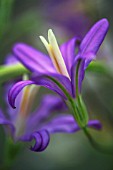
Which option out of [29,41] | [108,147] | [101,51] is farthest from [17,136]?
[29,41]

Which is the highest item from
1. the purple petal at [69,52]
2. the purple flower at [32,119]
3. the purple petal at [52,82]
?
the purple petal at [69,52]

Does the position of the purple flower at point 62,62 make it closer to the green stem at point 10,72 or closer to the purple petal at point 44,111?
the green stem at point 10,72

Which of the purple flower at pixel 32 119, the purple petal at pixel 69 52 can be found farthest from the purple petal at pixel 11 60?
the purple petal at pixel 69 52

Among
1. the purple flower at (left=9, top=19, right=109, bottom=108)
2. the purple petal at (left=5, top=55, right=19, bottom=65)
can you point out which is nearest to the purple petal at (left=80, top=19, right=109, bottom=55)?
the purple flower at (left=9, top=19, right=109, bottom=108)

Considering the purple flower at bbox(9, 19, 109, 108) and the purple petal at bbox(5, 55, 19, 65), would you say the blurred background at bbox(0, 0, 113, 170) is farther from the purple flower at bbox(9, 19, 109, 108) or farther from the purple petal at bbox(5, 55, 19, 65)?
the purple flower at bbox(9, 19, 109, 108)

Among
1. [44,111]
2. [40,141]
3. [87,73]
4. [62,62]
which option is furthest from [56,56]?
[87,73]

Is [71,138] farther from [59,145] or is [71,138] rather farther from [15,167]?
[15,167]

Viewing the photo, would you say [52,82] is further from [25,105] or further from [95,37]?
[25,105]
